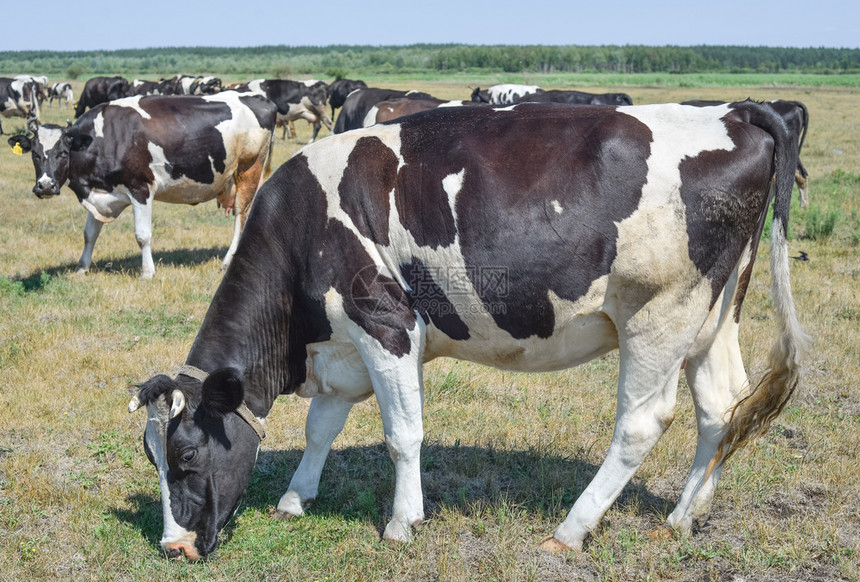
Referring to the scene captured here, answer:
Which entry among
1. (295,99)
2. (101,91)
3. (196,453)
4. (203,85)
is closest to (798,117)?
(196,453)

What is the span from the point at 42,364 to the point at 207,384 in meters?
3.71

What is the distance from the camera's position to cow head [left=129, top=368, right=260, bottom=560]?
403cm

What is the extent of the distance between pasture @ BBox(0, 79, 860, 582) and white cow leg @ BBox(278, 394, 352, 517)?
0.39 feet

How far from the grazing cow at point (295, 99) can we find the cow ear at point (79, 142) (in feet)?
50.5

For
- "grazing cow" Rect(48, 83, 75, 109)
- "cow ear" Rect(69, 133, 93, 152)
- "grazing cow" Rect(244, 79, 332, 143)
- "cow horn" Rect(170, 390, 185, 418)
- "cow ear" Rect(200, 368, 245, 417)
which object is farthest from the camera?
"grazing cow" Rect(48, 83, 75, 109)

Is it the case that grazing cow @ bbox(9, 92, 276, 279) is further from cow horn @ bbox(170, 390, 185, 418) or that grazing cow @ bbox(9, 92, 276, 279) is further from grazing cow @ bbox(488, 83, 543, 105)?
grazing cow @ bbox(488, 83, 543, 105)

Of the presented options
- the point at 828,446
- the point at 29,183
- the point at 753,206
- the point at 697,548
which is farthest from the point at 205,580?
the point at 29,183

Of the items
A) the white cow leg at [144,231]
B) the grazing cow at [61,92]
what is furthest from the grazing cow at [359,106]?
the grazing cow at [61,92]

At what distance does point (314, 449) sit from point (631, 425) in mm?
1879

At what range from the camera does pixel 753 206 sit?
3.97 m

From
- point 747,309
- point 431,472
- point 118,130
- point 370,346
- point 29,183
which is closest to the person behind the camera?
point 370,346

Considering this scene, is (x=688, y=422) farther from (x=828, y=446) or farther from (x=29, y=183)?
(x=29, y=183)

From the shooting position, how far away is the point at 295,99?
25.4 m

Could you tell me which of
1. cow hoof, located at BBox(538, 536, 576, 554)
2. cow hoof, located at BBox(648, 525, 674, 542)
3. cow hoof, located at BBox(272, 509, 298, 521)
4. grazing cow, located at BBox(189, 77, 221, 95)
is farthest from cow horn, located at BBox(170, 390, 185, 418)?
grazing cow, located at BBox(189, 77, 221, 95)
